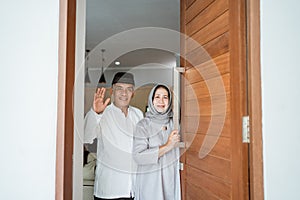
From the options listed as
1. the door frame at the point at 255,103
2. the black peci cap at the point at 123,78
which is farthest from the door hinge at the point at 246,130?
the black peci cap at the point at 123,78

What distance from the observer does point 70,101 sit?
3.99 feet

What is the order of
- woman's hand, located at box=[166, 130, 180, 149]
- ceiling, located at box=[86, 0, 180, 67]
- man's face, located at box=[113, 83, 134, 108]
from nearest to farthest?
woman's hand, located at box=[166, 130, 180, 149]
man's face, located at box=[113, 83, 134, 108]
ceiling, located at box=[86, 0, 180, 67]

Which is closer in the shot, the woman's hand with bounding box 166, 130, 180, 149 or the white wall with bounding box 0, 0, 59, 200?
the white wall with bounding box 0, 0, 59, 200

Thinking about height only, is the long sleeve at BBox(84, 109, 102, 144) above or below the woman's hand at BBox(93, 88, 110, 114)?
Result: below

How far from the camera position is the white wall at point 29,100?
118 cm

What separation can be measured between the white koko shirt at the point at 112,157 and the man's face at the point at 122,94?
21cm

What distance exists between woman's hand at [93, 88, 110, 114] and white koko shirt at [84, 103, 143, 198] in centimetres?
4

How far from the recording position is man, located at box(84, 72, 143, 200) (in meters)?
2.48

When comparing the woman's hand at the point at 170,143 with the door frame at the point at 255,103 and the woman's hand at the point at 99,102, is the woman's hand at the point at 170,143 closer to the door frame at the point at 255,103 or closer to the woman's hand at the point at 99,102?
the woman's hand at the point at 99,102

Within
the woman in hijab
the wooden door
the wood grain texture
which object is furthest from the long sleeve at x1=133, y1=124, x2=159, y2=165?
the wood grain texture

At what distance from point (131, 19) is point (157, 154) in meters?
1.91

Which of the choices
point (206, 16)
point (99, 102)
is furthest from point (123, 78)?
point (206, 16)

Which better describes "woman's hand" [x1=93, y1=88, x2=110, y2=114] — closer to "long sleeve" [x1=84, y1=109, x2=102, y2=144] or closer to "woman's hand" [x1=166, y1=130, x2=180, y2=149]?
"long sleeve" [x1=84, y1=109, x2=102, y2=144]

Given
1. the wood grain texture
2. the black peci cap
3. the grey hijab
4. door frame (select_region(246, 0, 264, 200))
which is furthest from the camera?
the black peci cap
